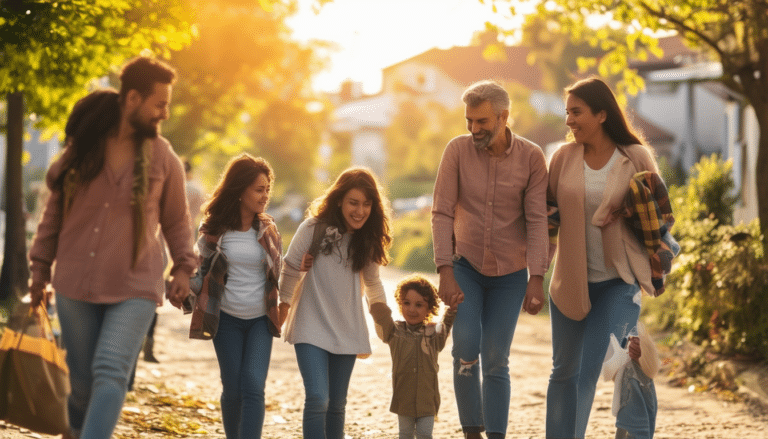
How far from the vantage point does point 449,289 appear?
18.5 ft

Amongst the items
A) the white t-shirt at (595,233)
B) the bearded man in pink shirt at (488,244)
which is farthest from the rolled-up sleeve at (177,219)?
the white t-shirt at (595,233)

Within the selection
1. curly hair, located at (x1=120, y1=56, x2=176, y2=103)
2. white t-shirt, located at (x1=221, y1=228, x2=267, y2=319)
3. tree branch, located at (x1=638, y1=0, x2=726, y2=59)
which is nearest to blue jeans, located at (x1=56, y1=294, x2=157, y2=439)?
curly hair, located at (x1=120, y1=56, x2=176, y2=103)

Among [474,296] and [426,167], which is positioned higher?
[426,167]

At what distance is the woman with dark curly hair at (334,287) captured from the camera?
5.57m

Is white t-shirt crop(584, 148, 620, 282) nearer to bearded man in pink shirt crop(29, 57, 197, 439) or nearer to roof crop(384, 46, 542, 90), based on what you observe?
bearded man in pink shirt crop(29, 57, 197, 439)

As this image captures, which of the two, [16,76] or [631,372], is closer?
[631,372]

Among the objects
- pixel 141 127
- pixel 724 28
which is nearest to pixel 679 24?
pixel 724 28

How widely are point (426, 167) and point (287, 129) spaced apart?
2070 centimetres

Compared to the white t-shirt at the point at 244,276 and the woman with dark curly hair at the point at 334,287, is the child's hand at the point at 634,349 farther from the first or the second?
the white t-shirt at the point at 244,276

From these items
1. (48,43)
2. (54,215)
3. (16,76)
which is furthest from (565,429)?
(16,76)

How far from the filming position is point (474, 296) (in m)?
5.76

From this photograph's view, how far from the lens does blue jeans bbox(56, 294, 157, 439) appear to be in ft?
14.1

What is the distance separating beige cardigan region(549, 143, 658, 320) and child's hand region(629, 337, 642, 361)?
0.95 feet

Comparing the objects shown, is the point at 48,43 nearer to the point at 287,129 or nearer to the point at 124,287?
the point at 124,287
